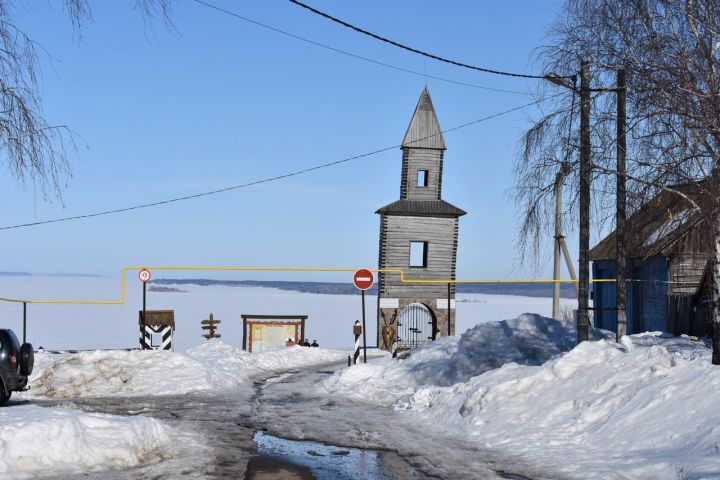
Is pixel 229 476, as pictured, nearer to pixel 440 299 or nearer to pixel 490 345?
pixel 490 345

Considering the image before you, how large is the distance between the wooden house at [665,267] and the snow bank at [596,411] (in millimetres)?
2070

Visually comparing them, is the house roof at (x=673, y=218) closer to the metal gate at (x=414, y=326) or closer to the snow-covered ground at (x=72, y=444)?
the snow-covered ground at (x=72, y=444)

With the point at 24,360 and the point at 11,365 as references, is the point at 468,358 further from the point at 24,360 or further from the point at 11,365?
the point at 11,365

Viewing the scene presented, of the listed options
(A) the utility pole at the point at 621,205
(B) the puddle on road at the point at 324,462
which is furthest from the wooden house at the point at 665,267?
(B) the puddle on road at the point at 324,462

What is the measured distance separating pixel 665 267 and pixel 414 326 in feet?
49.2

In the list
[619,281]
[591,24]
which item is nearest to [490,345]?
[619,281]

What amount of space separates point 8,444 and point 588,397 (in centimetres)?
834

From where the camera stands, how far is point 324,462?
11.0 metres

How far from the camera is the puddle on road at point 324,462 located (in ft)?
33.3

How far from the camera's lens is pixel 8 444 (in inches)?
395

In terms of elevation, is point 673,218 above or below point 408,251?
below

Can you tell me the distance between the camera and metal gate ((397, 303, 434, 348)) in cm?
4216

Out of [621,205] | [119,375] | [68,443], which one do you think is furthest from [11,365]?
[621,205]

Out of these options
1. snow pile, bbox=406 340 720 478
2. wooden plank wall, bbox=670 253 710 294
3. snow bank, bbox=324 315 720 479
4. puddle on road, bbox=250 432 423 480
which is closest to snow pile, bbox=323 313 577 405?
snow bank, bbox=324 315 720 479
